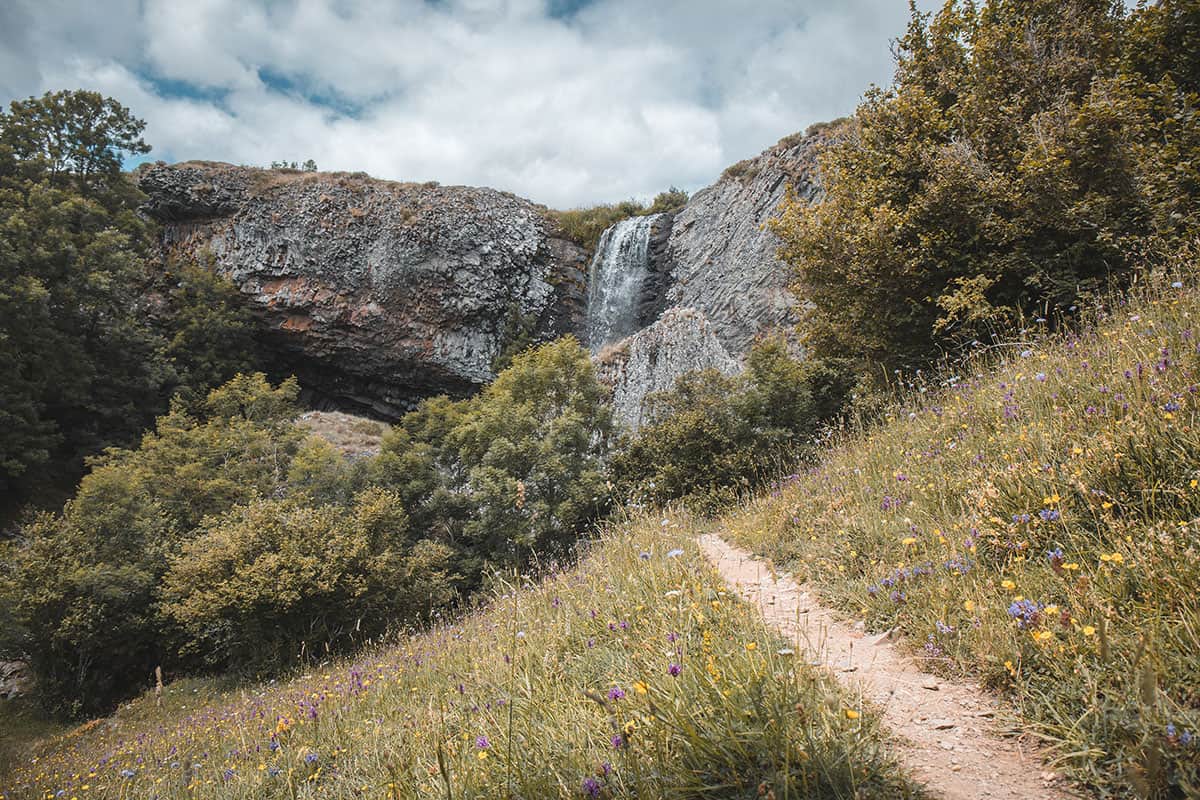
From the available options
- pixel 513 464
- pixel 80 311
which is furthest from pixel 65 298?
pixel 513 464

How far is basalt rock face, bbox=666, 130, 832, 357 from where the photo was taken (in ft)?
66.1

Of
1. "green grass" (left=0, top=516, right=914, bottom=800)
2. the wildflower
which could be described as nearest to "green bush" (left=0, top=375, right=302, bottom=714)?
"green grass" (left=0, top=516, right=914, bottom=800)

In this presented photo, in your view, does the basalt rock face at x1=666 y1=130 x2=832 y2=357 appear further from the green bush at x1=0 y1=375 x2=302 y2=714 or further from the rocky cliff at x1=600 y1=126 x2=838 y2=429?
the green bush at x1=0 y1=375 x2=302 y2=714

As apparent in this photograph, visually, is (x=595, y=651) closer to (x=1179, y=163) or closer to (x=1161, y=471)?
(x=1161, y=471)

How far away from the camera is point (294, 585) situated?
1151 cm

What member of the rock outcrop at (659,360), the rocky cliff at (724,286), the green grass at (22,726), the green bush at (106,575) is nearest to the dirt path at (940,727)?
the rocky cliff at (724,286)

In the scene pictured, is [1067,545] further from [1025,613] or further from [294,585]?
[294,585]

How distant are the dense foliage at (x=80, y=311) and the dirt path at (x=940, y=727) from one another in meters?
32.5

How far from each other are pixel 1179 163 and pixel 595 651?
8.68 meters

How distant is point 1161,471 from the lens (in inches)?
101

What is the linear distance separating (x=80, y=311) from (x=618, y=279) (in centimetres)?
2818

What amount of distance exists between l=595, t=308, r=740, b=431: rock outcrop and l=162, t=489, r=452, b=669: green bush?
348 inches

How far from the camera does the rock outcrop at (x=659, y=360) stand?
61.6 feet

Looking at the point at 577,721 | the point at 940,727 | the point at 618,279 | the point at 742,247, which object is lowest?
the point at 940,727
